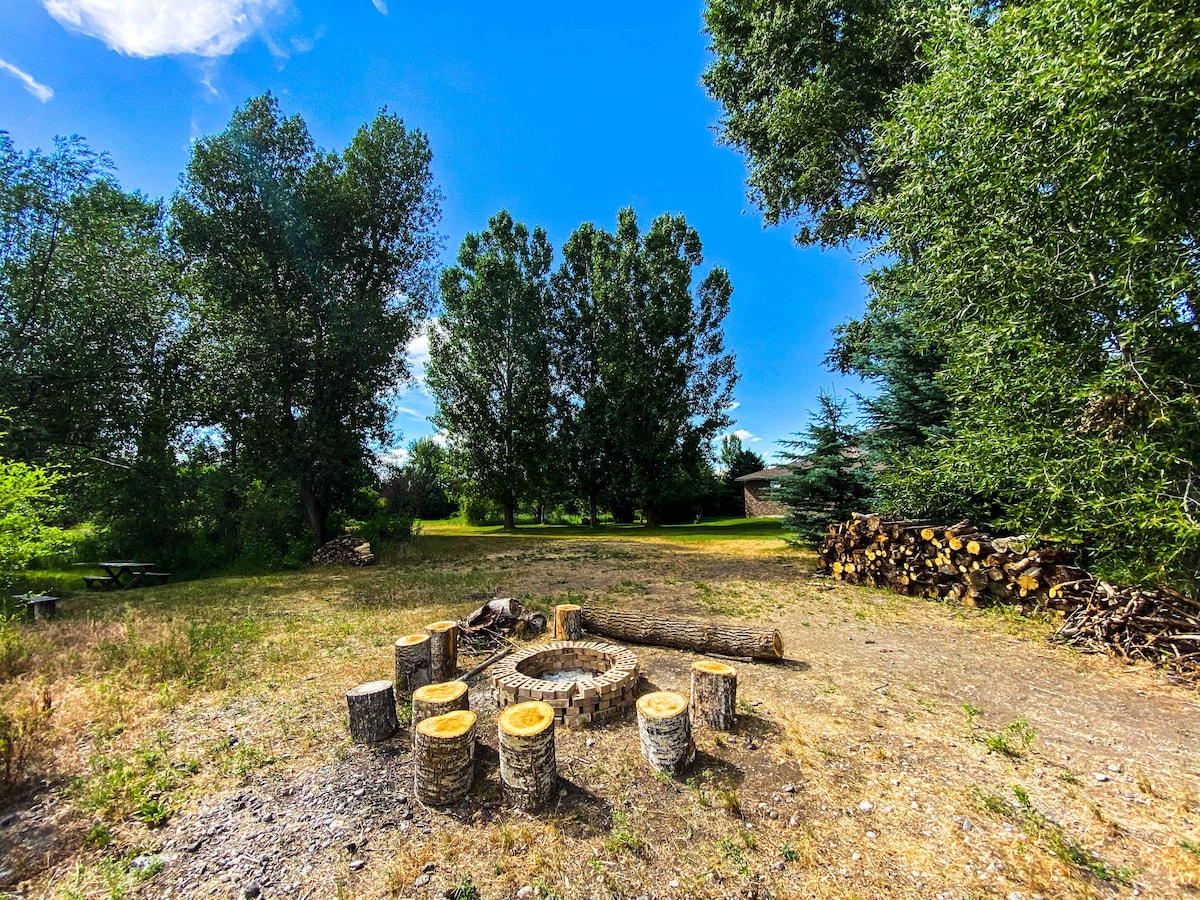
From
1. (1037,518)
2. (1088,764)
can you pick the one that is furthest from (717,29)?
(1088,764)

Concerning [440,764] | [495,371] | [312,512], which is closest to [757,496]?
[495,371]

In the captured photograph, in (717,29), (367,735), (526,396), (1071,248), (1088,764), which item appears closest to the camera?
(1088,764)

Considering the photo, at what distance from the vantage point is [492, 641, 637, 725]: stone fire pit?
12.2 feet

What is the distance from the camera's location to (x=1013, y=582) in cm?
673

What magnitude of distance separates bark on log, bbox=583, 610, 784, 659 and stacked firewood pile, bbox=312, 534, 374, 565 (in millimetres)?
9004

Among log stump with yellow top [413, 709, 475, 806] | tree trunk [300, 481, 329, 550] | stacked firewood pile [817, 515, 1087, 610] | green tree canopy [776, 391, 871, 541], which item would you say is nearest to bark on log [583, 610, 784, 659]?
log stump with yellow top [413, 709, 475, 806]

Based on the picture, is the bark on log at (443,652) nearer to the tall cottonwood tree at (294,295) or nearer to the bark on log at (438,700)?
the bark on log at (438,700)

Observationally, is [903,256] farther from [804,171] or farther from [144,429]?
[144,429]

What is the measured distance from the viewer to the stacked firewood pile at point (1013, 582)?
15.9 feet

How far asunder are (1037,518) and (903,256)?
726 centimetres

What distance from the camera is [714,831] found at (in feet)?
8.26

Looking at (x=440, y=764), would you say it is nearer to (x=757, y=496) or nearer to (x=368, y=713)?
(x=368, y=713)

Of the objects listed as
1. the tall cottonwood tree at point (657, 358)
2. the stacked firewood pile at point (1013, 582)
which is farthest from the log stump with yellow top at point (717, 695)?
the tall cottonwood tree at point (657, 358)

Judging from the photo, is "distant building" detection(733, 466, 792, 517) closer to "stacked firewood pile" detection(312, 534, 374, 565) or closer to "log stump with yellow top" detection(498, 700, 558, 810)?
"stacked firewood pile" detection(312, 534, 374, 565)
